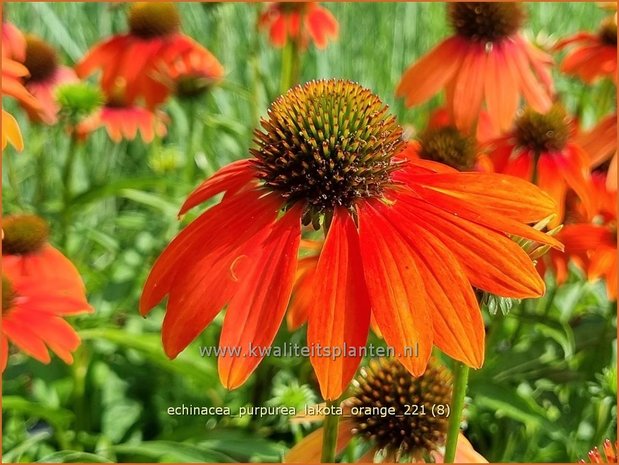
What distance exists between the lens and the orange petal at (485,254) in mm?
503

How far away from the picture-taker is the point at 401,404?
0.67 metres

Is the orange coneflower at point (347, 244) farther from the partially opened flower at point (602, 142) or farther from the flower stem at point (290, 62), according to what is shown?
the flower stem at point (290, 62)

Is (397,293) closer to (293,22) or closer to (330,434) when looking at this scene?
(330,434)

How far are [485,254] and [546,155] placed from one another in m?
0.44

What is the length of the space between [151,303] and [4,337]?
264mm

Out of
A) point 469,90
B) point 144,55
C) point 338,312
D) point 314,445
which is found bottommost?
point 314,445

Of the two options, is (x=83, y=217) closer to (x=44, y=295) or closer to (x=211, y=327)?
(x=211, y=327)

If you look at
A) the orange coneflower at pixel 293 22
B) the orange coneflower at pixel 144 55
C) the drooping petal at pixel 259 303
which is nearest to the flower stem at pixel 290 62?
the orange coneflower at pixel 293 22

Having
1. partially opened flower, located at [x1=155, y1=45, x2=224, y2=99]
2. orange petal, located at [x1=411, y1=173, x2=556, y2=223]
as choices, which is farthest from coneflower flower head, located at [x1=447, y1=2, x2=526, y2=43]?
orange petal, located at [x1=411, y1=173, x2=556, y2=223]

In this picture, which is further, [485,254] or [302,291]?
[302,291]

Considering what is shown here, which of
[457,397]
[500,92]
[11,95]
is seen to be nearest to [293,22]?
[500,92]

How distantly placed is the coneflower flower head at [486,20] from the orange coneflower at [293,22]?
293mm

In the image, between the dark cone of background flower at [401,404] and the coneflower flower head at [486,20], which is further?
the coneflower flower head at [486,20]

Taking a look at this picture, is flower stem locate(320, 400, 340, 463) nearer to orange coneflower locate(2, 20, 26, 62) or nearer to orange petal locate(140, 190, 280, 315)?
orange petal locate(140, 190, 280, 315)
